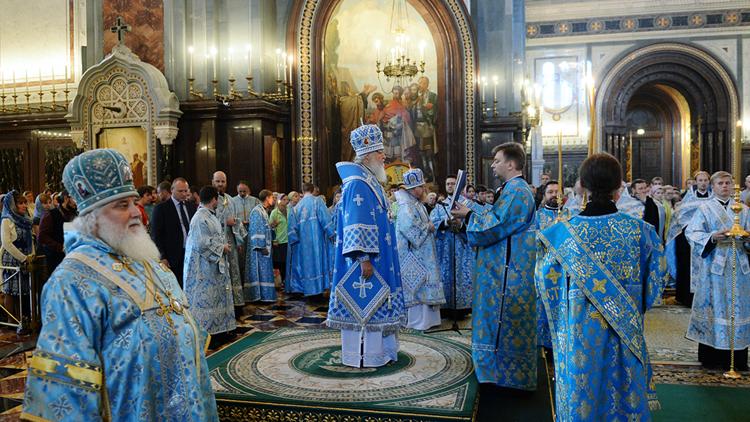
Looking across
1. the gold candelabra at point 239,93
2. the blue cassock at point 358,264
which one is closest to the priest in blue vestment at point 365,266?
the blue cassock at point 358,264

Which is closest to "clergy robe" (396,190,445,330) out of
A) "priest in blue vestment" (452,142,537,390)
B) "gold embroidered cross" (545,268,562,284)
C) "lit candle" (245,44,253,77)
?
"priest in blue vestment" (452,142,537,390)

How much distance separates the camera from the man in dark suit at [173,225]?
625 centimetres

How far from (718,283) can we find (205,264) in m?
4.80

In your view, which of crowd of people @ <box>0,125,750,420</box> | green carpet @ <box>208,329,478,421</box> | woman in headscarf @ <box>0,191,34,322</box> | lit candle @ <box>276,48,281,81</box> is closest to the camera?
crowd of people @ <box>0,125,750,420</box>

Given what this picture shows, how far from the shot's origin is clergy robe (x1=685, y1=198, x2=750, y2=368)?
504 centimetres

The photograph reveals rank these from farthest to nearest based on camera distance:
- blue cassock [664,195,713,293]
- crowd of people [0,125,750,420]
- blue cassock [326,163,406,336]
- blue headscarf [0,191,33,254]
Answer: blue headscarf [0,191,33,254], blue cassock [664,195,713,293], blue cassock [326,163,406,336], crowd of people [0,125,750,420]

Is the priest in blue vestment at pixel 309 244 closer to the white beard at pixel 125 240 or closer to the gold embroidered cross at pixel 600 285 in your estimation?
the gold embroidered cross at pixel 600 285

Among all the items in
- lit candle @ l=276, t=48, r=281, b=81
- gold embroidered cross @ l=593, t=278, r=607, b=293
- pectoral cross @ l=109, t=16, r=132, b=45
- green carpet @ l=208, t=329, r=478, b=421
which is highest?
pectoral cross @ l=109, t=16, r=132, b=45

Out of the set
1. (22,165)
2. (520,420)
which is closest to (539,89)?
(22,165)

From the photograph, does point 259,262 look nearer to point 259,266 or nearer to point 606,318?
point 259,266

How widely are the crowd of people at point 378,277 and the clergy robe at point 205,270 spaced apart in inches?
0.6

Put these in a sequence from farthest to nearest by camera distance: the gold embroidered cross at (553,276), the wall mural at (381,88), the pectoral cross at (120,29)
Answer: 1. the wall mural at (381,88)
2. the pectoral cross at (120,29)
3. the gold embroidered cross at (553,276)

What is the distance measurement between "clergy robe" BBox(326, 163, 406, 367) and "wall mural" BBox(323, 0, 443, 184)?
29.9 feet

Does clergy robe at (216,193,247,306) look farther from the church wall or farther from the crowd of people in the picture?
the church wall
